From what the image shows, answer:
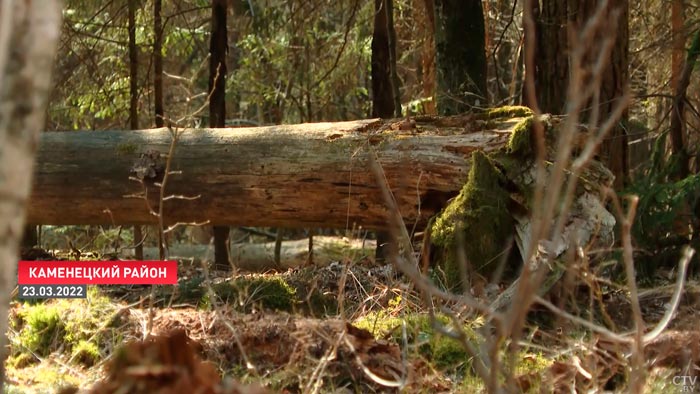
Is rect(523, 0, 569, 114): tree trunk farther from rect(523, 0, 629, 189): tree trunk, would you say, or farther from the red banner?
the red banner

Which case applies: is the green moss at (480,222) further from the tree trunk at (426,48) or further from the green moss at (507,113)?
the tree trunk at (426,48)

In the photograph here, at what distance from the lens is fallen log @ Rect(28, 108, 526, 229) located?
7027 mm

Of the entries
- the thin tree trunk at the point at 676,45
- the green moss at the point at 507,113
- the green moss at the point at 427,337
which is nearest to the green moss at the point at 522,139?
the green moss at the point at 507,113

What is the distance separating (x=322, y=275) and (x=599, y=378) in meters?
3.25

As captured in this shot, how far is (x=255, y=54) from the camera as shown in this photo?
48.2 ft

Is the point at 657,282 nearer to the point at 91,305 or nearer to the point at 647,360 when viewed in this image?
the point at 647,360

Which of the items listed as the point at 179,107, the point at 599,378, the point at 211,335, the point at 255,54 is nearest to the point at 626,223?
the point at 599,378

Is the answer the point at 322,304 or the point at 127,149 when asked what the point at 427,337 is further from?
the point at 127,149

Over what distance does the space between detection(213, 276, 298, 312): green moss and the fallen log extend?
0.95m

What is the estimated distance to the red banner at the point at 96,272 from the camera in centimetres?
723

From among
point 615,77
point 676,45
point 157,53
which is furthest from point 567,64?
point 157,53

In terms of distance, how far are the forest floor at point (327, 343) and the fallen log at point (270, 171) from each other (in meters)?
1.01

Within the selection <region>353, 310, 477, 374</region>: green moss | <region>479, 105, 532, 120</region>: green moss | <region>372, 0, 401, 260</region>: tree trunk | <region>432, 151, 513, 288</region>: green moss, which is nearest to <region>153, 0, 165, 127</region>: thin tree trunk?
<region>372, 0, 401, 260</region>: tree trunk

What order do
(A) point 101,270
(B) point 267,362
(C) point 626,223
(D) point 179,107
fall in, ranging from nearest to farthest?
(C) point 626,223 → (B) point 267,362 → (A) point 101,270 → (D) point 179,107
